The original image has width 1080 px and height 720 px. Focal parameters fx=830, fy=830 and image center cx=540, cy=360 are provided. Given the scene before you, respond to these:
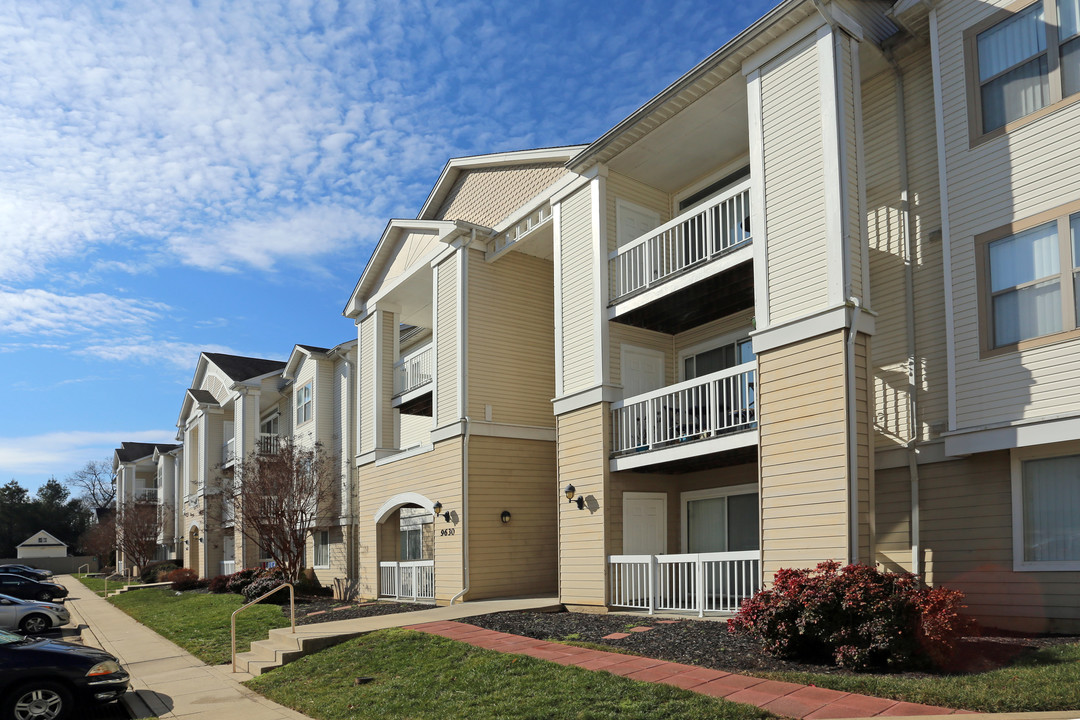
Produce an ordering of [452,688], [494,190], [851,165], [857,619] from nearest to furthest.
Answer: [857,619] → [452,688] → [851,165] → [494,190]

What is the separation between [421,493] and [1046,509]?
14776 mm

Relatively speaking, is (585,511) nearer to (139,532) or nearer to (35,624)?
(35,624)

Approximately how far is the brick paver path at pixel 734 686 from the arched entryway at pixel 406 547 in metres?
9.71

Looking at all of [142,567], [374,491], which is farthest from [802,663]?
[142,567]

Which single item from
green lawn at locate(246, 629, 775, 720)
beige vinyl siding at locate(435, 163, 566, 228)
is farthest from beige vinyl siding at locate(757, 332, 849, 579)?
beige vinyl siding at locate(435, 163, 566, 228)

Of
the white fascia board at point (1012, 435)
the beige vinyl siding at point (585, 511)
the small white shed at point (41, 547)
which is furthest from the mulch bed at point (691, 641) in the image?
the small white shed at point (41, 547)

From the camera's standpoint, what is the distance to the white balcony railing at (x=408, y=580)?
21.2 meters

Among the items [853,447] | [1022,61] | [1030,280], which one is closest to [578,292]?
[853,447]

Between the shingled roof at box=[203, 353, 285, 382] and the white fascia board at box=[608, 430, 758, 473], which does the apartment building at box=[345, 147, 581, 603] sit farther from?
the shingled roof at box=[203, 353, 285, 382]

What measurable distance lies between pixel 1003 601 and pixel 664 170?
10.2m

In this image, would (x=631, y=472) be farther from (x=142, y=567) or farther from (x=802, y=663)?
(x=142, y=567)

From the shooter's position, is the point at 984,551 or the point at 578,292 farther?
the point at 578,292

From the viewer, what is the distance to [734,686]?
333 inches

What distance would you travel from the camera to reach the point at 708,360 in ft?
57.9
